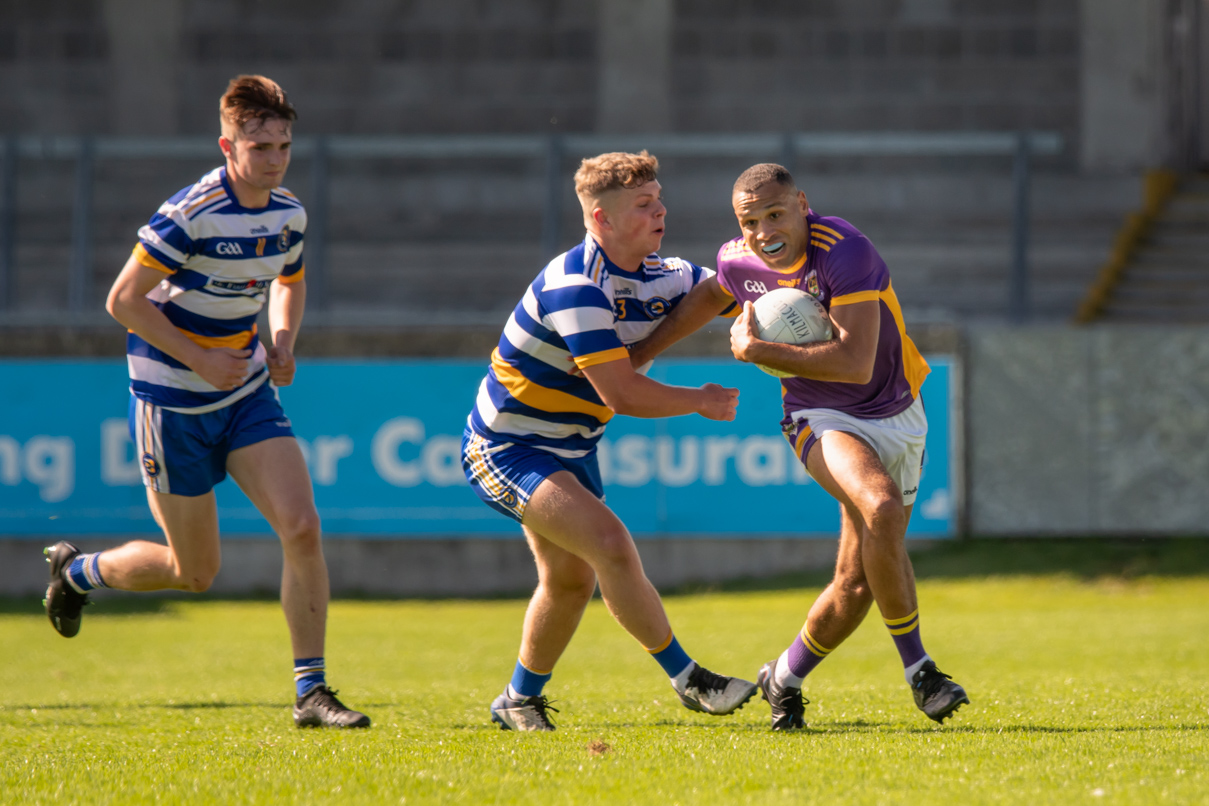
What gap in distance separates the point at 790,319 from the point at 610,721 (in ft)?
5.48

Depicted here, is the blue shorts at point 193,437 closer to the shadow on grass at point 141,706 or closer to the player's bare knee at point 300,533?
the player's bare knee at point 300,533

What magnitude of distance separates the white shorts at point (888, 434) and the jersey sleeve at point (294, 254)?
2163mm

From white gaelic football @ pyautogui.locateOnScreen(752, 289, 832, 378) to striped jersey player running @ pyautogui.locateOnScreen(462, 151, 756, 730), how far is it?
0.97ft

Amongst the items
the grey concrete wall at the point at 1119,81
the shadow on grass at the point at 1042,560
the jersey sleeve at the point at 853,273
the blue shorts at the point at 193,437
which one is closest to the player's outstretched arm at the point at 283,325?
the blue shorts at the point at 193,437

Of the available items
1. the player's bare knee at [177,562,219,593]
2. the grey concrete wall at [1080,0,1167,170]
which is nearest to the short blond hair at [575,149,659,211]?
the player's bare knee at [177,562,219,593]

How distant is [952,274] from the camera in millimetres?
13938

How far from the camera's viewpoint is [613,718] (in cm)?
516

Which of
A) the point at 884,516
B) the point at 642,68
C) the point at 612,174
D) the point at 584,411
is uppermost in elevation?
the point at 642,68

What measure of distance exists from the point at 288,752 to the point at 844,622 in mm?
1918

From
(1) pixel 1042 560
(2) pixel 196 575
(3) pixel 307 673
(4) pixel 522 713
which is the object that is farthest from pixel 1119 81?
(3) pixel 307 673

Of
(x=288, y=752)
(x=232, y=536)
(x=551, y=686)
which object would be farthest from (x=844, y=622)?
(x=232, y=536)

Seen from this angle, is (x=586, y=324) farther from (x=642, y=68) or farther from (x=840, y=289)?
(x=642, y=68)

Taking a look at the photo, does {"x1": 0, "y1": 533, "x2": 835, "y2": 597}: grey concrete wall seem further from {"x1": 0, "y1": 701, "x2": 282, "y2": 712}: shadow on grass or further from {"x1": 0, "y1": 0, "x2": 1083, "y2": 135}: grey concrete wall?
{"x1": 0, "y1": 0, "x2": 1083, "y2": 135}: grey concrete wall

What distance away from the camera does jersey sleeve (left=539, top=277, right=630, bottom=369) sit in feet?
14.7
